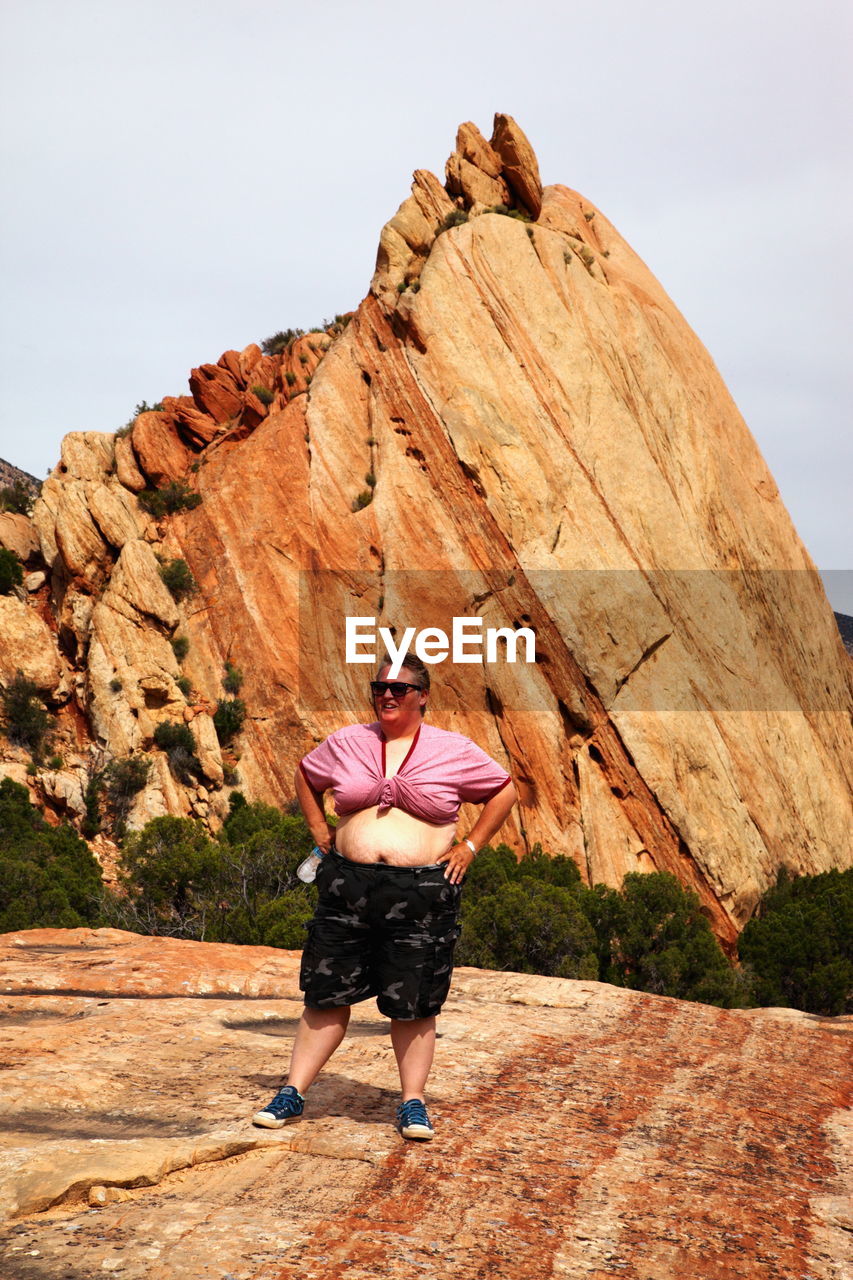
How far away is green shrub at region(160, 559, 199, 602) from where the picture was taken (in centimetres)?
3588

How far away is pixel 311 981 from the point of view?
213 inches

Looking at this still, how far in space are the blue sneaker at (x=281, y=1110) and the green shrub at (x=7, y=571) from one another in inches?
1303

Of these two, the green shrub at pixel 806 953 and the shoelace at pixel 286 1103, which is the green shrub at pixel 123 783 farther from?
the shoelace at pixel 286 1103

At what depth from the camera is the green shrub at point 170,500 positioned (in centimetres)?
3747

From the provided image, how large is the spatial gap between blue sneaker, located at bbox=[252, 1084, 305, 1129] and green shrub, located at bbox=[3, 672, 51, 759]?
27.7m

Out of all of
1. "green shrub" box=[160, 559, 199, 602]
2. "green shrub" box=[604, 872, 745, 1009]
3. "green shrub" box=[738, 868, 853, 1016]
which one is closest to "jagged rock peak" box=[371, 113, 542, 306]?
"green shrub" box=[160, 559, 199, 602]

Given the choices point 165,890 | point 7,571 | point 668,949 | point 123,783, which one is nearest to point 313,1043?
point 165,890

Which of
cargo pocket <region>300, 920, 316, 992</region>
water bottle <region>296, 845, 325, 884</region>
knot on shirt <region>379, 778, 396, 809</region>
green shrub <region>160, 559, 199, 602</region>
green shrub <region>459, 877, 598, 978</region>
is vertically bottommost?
green shrub <region>459, 877, 598, 978</region>

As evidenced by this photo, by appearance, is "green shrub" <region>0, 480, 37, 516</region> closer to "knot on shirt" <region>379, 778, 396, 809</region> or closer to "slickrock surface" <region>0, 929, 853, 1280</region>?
"slickrock surface" <region>0, 929, 853, 1280</region>

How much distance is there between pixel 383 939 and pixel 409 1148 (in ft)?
3.10

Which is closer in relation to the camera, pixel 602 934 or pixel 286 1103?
pixel 286 1103

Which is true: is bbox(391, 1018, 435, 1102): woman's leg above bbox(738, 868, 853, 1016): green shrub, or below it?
above

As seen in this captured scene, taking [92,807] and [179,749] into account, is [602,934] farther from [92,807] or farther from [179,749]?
[92,807]

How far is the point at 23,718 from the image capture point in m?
31.2
